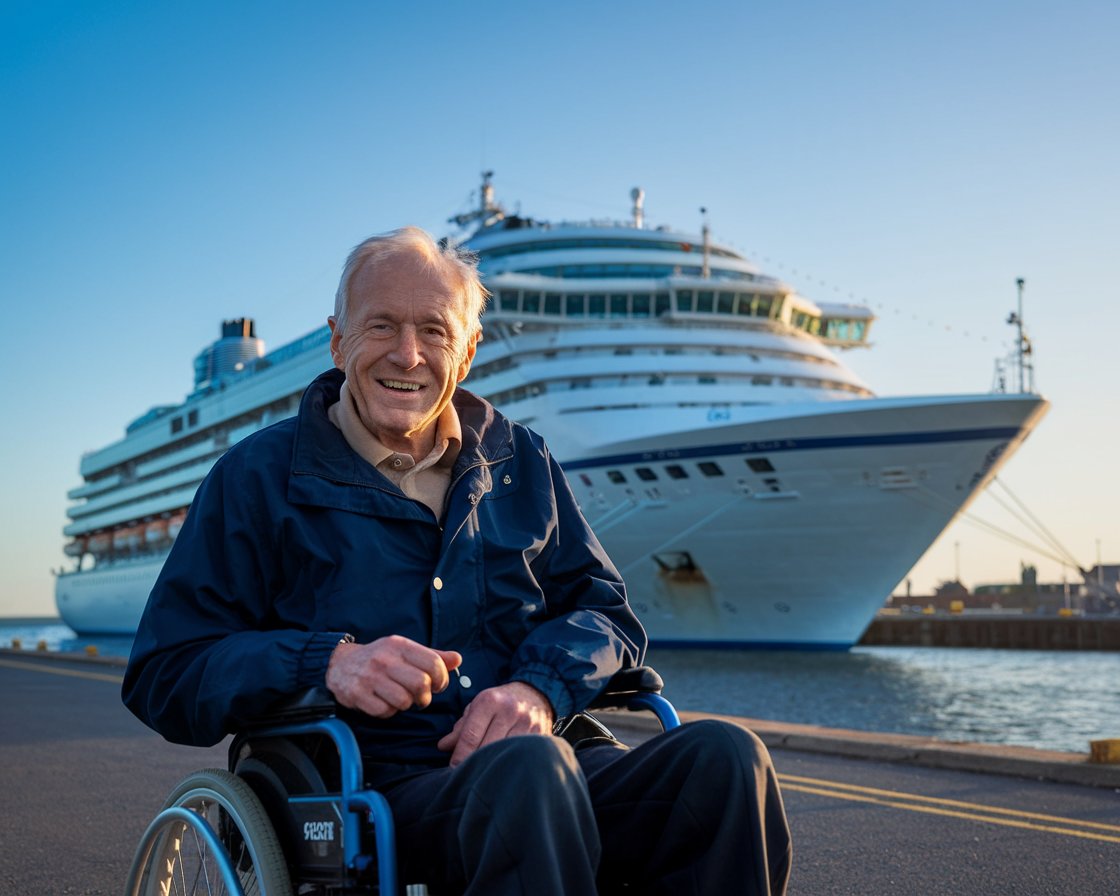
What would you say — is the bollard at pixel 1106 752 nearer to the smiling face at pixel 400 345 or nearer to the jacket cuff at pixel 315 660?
the smiling face at pixel 400 345

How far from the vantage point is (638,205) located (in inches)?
1191

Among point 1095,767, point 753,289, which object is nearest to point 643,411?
point 753,289

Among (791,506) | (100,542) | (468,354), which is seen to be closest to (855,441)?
(791,506)

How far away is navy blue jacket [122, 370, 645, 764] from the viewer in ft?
6.37

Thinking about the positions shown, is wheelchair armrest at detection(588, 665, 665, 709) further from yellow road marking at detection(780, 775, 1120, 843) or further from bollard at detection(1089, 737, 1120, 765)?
bollard at detection(1089, 737, 1120, 765)

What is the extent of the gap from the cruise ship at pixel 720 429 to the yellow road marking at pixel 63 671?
843 centimetres

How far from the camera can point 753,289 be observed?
25984mm

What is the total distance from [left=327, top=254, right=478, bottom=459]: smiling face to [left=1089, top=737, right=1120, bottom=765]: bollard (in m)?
4.82

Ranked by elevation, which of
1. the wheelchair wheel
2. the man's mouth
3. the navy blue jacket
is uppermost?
the man's mouth

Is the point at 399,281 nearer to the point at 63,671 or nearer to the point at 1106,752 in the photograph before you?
the point at 1106,752

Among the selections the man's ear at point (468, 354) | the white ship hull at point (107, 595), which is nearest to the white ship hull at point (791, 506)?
the man's ear at point (468, 354)

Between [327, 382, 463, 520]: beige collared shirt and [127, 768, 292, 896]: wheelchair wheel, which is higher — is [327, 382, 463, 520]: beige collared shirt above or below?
above

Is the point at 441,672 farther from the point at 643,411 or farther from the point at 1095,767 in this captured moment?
the point at 643,411

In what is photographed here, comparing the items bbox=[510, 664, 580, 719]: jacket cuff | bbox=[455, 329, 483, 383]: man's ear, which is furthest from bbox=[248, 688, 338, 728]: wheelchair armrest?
bbox=[455, 329, 483, 383]: man's ear
